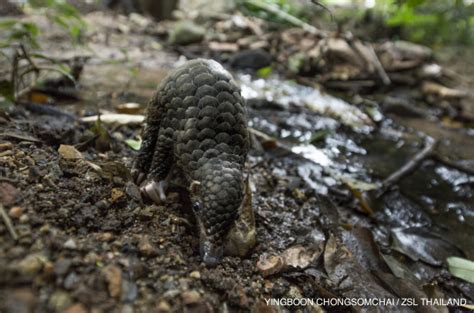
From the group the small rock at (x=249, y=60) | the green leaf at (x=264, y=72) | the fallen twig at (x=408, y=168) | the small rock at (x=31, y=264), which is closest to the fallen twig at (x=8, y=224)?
the small rock at (x=31, y=264)

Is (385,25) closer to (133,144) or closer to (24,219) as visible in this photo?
(133,144)

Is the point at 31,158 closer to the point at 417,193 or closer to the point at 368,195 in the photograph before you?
the point at 368,195

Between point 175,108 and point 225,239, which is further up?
point 175,108

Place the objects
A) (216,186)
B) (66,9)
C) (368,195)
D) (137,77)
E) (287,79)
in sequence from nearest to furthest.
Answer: (216,186) < (368,195) < (66,9) < (137,77) < (287,79)

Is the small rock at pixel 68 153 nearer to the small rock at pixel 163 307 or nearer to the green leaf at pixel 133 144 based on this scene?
the green leaf at pixel 133 144

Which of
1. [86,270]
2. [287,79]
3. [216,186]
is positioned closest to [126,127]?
[216,186]

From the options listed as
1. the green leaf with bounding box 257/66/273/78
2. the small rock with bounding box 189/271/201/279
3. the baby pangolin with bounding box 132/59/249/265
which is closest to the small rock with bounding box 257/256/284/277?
the baby pangolin with bounding box 132/59/249/265

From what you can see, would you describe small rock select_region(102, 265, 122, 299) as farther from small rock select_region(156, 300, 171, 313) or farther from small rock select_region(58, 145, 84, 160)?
small rock select_region(58, 145, 84, 160)
